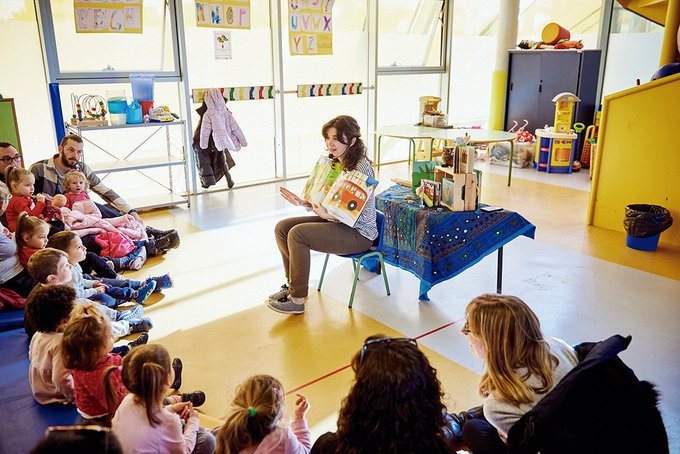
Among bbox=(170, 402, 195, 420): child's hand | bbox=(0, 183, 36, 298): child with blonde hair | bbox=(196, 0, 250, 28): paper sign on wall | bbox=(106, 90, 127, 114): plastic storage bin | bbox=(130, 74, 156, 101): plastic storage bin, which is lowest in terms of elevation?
bbox=(170, 402, 195, 420): child's hand

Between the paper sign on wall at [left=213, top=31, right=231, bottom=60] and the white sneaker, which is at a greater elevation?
the paper sign on wall at [left=213, top=31, right=231, bottom=60]

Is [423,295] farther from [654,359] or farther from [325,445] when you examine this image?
[325,445]

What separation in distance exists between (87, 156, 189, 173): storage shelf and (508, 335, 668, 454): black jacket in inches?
190

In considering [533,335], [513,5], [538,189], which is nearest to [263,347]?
[533,335]

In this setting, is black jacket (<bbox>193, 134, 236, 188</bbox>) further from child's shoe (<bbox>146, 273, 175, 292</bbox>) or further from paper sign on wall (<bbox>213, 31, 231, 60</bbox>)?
child's shoe (<bbox>146, 273, 175, 292</bbox>)

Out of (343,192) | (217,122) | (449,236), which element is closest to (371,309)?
(449,236)

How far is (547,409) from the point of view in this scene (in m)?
1.50

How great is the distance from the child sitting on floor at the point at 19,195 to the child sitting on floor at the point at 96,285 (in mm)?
755

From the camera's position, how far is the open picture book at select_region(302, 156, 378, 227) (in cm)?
333

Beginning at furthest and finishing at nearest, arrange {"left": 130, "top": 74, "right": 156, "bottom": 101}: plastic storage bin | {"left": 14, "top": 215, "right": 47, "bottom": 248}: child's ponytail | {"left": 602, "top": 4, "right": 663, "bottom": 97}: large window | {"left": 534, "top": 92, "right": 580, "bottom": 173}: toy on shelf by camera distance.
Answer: {"left": 602, "top": 4, "right": 663, "bottom": 97}: large window, {"left": 534, "top": 92, "right": 580, "bottom": 173}: toy on shelf, {"left": 130, "top": 74, "right": 156, "bottom": 101}: plastic storage bin, {"left": 14, "top": 215, "right": 47, "bottom": 248}: child's ponytail

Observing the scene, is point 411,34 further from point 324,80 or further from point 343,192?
point 343,192

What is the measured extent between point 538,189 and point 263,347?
181 inches

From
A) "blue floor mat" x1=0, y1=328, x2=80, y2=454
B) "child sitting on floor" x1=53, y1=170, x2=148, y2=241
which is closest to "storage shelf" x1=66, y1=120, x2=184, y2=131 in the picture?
"child sitting on floor" x1=53, y1=170, x2=148, y2=241

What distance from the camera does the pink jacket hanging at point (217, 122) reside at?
20.5 ft
